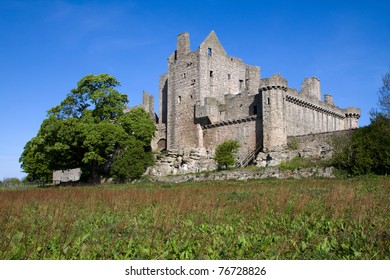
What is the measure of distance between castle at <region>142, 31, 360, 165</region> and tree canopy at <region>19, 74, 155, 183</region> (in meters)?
5.34

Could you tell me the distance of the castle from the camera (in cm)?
3678

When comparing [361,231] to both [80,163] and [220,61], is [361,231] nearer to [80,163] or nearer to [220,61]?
[80,163]

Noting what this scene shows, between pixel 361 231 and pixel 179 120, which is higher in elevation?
pixel 179 120

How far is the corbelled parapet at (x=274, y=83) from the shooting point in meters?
36.4

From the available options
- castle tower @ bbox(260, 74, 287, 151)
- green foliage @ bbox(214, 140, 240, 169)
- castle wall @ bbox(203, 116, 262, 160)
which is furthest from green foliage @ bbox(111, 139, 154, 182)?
castle tower @ bbox(260, 74, 287, 151)

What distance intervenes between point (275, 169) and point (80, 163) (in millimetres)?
21490

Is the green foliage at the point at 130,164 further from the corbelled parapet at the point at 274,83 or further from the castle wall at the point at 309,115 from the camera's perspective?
the castle wall at the point at 309,115

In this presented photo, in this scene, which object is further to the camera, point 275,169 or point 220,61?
point 220,61

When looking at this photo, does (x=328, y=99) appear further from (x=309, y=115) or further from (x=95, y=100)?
(x=95, y=100)

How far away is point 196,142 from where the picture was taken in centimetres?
4488
